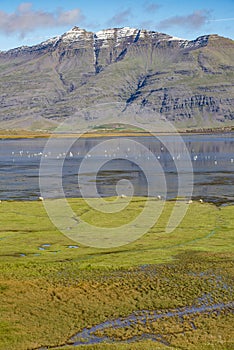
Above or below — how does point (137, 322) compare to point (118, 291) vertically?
below

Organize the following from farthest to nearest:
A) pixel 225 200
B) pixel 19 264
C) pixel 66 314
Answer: pixel 225 200, pixel 19 264, pixel 66 314

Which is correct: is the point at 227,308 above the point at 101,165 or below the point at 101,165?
below

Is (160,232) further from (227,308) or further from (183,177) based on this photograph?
(183,177)

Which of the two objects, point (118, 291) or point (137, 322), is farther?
point (118, 291)

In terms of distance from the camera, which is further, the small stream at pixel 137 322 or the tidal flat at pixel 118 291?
the tidal flat at pixel 118 291

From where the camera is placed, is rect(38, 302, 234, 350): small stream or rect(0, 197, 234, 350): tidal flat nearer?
rect(38, 302, 234, 350): small stream

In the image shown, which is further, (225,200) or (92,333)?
(225,200)

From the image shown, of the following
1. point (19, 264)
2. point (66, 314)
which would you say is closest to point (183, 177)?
point (19, 264)

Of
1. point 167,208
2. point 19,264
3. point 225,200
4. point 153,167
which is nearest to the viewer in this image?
point 19,264
